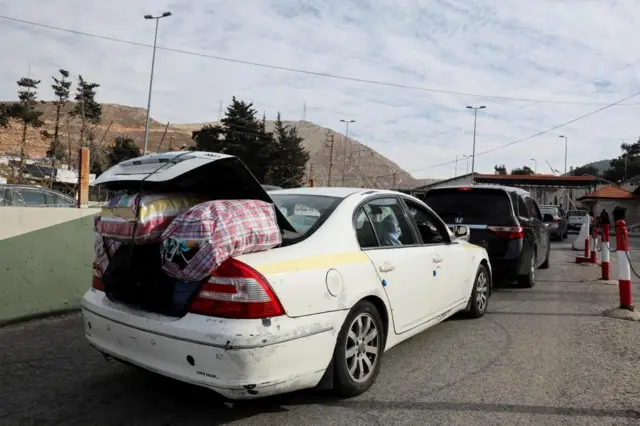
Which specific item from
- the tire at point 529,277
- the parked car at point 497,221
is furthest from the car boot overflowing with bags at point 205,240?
the tire at point 529,277

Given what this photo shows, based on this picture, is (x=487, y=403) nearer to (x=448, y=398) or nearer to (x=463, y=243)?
(x=448, y=398)

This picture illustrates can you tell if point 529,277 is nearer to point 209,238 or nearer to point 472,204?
point 472,204

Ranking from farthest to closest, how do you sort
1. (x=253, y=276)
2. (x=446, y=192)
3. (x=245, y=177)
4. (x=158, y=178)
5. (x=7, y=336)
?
1. (x=446, y=192)
2. (x=7, y=336)
3. (x=245, y=177)
4. (x=158, y=178)
5. (x=253, y=276)

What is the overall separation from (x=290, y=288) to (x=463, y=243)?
3.26 m

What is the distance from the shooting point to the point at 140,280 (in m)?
3.27

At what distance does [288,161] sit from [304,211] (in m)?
64.3

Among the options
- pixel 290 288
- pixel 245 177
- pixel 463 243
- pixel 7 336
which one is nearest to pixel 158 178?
pixel 245 177

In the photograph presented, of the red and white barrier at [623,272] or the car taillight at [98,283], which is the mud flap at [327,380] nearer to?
the car taillight at [98,283]

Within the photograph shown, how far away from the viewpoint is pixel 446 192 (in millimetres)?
8383

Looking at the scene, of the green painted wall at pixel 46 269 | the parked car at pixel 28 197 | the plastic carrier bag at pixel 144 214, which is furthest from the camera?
the parked car at pixel 28 197

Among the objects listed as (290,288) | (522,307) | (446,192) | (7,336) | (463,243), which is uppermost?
(446,192)

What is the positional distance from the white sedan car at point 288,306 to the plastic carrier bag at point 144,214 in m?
0.10

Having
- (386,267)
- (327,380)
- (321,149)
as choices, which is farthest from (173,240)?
(321,149)

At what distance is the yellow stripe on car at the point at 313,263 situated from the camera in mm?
3020
